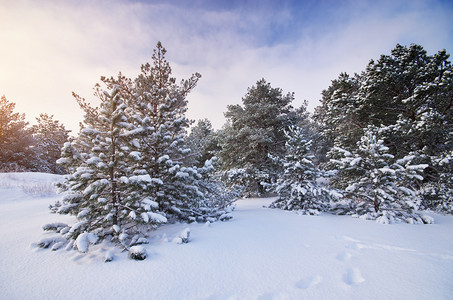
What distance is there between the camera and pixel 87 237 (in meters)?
2.52

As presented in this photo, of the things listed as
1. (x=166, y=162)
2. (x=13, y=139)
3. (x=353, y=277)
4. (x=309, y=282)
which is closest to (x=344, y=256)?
(x=353, y=277)

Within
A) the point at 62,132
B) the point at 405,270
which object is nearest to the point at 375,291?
the point at 405,270

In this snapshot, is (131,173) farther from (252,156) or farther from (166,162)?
(252,156)

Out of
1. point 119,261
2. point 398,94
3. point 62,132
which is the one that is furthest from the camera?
point 62,132

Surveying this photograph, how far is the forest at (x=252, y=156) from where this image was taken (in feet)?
10.2

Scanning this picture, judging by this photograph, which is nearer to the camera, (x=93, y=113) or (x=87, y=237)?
(x=87, y=237)

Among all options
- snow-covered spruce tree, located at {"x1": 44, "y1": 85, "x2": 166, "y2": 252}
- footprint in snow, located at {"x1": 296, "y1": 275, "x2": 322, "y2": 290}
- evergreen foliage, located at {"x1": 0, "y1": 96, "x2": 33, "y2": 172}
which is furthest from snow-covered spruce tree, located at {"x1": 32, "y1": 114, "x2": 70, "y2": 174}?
footprint in snow, located at {"x1": 296, "y1": 275, "x2": 322, "y2": 290}

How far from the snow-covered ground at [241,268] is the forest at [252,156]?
38cm

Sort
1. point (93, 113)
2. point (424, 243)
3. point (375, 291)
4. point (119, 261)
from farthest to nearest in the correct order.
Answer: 1. point (93, 113)
2. point (424, 243)
3. point (119, 261)
4. point (375, 291)

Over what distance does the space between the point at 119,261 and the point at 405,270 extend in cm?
363

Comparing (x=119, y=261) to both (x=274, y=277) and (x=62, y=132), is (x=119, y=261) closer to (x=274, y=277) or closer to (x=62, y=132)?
(x=274, y=277)

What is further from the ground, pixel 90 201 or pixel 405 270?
pixel 90 201

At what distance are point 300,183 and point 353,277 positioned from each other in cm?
448

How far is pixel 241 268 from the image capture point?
238 cm
